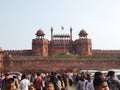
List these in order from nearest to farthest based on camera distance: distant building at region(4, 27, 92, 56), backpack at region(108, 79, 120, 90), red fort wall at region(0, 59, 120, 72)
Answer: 1. backpack at region(108, 79, 120, 90)
2. red fort wall at region(0, 59, 120, 72)
3. distant building at region(4, 27, 92, 56)

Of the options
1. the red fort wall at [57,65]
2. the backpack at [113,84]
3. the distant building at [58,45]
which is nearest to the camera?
the backpack at [113,84]

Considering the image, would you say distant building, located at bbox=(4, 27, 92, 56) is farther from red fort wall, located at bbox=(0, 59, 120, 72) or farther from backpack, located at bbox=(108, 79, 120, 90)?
backpack, located at bbox=(108, 79, 120, 90)

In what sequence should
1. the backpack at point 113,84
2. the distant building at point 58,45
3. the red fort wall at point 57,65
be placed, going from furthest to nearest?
1. the distant building at point 58,45
2. the red fort wall at point 57,65
3. the backpack at point 113,84

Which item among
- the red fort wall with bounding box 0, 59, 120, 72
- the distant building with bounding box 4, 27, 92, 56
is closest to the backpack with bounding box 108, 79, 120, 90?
the red fort wall with bounding box 0, 59, 120, 72

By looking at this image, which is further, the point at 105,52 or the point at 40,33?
the point at 40,33

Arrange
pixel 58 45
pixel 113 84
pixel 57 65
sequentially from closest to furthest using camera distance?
pixel 113 84, pixel 57 65, pixel 58 45

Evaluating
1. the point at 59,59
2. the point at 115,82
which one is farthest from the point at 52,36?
the point at 115,82

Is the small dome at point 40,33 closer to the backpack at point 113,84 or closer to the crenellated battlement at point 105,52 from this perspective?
the crenellated battlement at point 105,52

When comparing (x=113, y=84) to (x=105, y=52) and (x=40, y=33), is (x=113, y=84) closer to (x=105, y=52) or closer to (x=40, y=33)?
(x=105, y=52)

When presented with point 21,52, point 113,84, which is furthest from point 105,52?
point 113,84

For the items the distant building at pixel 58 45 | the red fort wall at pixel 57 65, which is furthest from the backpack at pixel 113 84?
the distant building at pixel 58 45

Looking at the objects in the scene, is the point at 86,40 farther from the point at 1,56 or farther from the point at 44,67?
the point at 1,56

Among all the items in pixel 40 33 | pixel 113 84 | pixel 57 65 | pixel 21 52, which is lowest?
pixel 57 65

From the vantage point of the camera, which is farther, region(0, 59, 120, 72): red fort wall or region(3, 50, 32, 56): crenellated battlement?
region(3, 50, 32, 56): crenellated battlement
